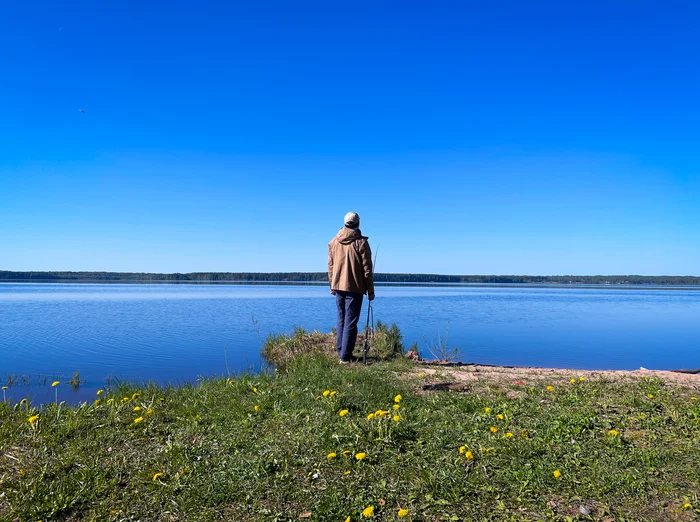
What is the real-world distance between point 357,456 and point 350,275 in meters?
4.48

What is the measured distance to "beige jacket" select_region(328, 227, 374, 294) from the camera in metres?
8.38

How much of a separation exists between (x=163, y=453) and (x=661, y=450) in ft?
14.2

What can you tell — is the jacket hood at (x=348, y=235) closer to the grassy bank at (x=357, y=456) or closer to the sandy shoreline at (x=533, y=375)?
the sandy shoreline at (x=533, y=375)

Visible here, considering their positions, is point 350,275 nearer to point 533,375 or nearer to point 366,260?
point 366,260

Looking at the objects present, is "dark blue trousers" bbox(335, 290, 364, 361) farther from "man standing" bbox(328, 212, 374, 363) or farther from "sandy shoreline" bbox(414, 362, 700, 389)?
"sandy shoreline" bbox(414, 362, 700, 389)

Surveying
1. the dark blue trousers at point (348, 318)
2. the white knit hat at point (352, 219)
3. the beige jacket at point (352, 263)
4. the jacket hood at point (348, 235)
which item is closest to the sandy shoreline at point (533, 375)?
the dark blue trousers at point (348, 318)

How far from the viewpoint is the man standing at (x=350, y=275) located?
839cm

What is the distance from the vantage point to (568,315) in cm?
2738

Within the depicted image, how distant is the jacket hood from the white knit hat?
0.07m

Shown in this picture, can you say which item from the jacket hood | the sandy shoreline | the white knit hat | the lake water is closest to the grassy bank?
the sandy shoreline

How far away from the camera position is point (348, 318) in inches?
333

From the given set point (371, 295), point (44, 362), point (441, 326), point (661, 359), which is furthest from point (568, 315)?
point (44, 362)

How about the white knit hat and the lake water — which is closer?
the white knit hat

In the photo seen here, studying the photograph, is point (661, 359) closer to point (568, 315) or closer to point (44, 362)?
point (568, 315)
